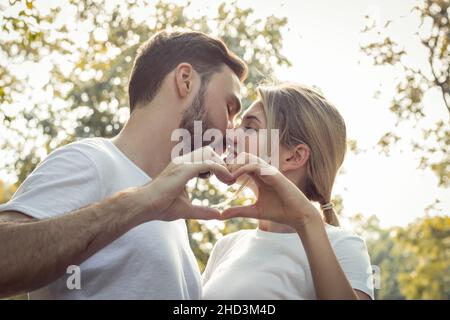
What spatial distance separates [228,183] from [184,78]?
1132 mm

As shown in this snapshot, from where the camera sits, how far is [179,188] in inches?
82.1

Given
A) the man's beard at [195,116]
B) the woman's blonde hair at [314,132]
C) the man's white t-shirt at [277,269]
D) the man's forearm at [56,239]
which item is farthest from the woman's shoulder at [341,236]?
the man's forearm at [56,239]

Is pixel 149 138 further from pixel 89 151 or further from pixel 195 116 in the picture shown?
pixel 89 151

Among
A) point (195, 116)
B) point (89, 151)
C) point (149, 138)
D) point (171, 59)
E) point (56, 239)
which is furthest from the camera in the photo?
point (171, 59)

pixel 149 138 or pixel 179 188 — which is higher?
pixel 149 138

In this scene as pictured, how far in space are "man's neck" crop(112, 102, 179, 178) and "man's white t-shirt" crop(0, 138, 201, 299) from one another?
0.21 meters

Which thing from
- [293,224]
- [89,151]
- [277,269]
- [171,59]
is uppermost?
[171,59]

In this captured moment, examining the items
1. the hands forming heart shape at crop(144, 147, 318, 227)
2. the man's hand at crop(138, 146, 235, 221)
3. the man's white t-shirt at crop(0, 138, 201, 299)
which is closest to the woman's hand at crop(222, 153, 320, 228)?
the hands forming heart shape at crop(144, 147, 318, 227)

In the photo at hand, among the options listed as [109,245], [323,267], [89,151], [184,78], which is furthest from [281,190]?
[184,78]

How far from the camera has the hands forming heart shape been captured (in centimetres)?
207

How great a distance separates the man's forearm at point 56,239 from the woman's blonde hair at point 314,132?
1.25 meters

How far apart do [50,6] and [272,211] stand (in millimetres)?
4770

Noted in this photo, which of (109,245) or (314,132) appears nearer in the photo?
(109,245)
